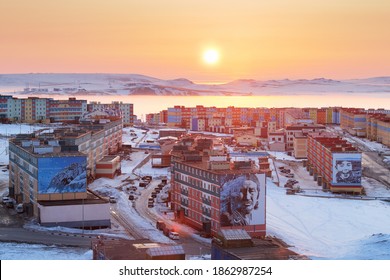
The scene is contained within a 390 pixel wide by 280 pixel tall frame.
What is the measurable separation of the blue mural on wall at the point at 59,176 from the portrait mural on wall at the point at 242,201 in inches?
79.4

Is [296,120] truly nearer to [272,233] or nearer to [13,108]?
[13,108]

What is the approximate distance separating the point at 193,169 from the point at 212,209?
0.72 meters

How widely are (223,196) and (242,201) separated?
263 mm

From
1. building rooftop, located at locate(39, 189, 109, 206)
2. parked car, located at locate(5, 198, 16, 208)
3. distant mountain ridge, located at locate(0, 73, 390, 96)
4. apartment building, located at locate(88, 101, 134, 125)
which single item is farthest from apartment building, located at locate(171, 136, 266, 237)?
distant mountain ridge, located at locate(0, 73, 390, 96)

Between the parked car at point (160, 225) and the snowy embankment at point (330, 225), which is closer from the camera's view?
the snowy embankment at point (330, 225)

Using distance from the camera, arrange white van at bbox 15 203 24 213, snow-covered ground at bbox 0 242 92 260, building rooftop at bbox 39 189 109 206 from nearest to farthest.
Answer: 1. snow-covered ground at bbox 0 242 92 260
2. building rooftop at bbox 39 189 109 206
3. white van at bbox 15 203 24 213

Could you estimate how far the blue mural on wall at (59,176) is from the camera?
8773 millimetres

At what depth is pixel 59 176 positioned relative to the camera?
28.9ft

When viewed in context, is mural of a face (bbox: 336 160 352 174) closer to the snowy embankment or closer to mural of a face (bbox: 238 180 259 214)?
the snowy embankment

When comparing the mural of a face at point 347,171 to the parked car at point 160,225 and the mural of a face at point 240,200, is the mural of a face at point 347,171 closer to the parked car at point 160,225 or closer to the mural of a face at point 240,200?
the mural of a face at point 240,200

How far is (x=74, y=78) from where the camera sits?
55844 mm

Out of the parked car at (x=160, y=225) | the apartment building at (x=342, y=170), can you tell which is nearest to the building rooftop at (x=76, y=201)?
the parked car at (x=160, y=225)

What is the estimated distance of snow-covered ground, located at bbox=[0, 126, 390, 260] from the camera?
7102 mm

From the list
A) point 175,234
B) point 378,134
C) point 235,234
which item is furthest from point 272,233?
point 378,134
